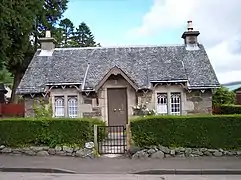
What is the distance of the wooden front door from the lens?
21875 millimetres

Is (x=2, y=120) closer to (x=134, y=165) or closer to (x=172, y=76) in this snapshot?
(x=134, y=165)

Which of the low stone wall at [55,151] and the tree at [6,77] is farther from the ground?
the tree at [6,77]

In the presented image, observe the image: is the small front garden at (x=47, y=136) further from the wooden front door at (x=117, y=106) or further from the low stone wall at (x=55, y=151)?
the wooden front door at (x=117, y=106)

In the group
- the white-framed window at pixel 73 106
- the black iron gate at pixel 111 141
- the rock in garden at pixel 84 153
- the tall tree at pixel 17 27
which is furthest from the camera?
the white-framed window at pixel 73 106

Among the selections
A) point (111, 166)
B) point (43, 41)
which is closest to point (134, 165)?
point (111, 166)

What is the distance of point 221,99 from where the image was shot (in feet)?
109

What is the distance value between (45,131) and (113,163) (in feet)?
11.2

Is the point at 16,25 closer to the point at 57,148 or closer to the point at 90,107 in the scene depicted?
the point at 90,107

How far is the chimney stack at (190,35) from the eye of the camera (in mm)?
24078

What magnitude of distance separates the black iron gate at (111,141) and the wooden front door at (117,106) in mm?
5223

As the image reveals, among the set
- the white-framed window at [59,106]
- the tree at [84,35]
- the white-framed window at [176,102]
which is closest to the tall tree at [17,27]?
the white-framed window at [59,106]

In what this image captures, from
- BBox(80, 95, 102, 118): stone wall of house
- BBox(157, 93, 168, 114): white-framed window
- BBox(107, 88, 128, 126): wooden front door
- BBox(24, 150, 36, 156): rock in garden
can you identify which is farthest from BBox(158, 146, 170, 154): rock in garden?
BBox(80, 95, 102, 118): stone wall of house

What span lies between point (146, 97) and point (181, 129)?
21.8 ft

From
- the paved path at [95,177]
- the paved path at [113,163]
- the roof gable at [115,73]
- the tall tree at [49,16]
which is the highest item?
the tall tree at [49,16]
